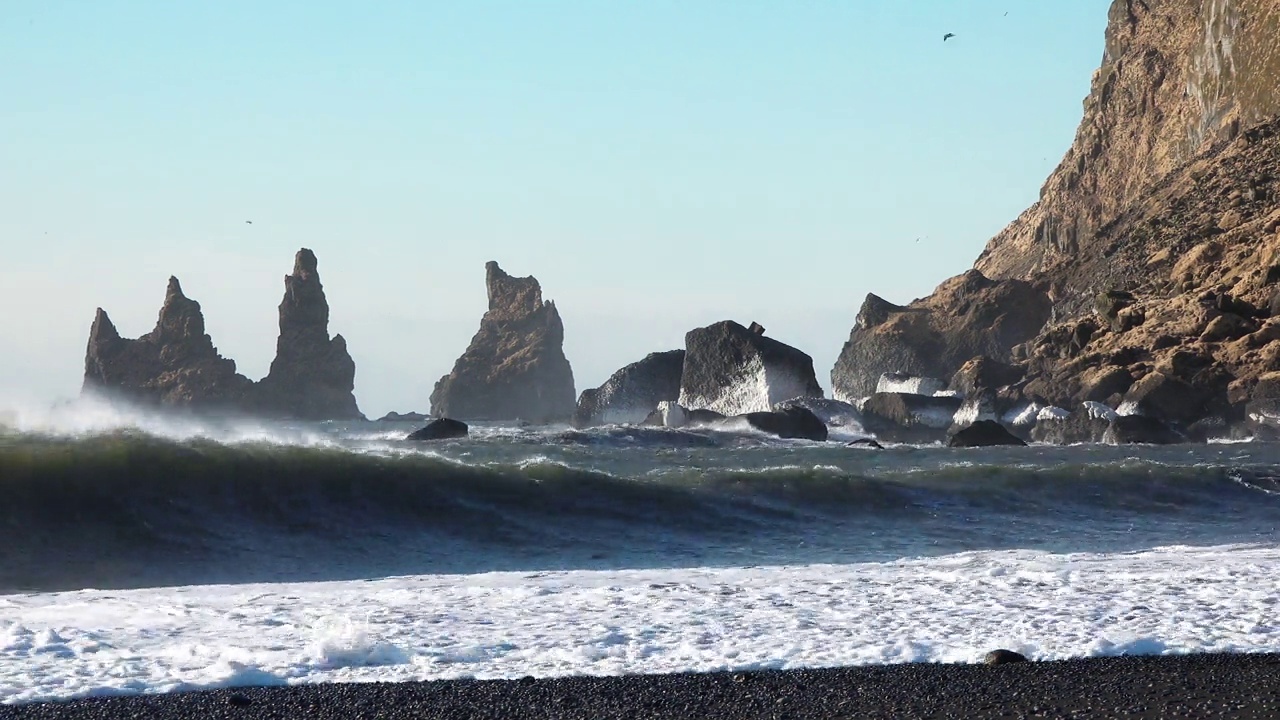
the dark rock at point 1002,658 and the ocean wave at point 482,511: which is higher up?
the ocean wave at point 482,511

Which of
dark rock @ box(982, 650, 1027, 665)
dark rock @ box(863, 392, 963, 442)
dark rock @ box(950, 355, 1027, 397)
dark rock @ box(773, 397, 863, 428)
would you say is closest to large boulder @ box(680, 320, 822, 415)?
dark rock @ box(773, 397, 863, 428)

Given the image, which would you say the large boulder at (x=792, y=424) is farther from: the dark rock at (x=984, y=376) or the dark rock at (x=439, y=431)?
the dark rock at (x=984, y=376)

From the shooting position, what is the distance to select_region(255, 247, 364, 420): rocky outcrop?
118500 millimetres

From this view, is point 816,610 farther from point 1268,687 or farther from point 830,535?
point 830,535

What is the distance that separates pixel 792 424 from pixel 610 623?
3375cm

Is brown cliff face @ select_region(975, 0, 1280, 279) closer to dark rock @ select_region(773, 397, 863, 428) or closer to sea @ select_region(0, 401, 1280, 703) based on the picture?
dark rock @ select_region(773, 397, 863, 428)

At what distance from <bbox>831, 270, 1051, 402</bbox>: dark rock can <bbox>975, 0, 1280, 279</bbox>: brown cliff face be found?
3363 millimetres

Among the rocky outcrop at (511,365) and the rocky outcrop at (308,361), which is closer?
the rocky outcrop at (308,361)

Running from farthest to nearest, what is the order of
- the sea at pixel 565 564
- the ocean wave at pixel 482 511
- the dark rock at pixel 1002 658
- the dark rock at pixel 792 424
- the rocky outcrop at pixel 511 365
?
the rocky outcrop at pixel 511 365 < the dark rock at pixel 792 424 < the ocean wave at pixel 482 511 < the sea at pixel 565 564 < the dark rock at pixel 1002 658

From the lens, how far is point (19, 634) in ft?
29.2

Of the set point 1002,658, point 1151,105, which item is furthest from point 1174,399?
point 1151,105

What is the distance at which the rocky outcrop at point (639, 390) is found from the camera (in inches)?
2131

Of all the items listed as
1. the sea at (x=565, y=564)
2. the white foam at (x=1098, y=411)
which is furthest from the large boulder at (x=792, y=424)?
the sea at (x=565, y=564)

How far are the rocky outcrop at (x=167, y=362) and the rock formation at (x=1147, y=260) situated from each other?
6071 centimetres
